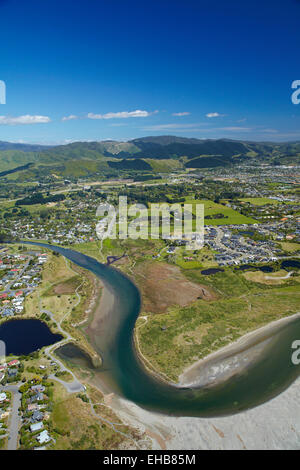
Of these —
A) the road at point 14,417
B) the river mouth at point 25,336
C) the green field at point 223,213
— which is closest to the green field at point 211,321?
the river mouth at point 25,336

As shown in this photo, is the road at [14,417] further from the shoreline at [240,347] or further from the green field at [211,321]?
the shoreline at [240,347]

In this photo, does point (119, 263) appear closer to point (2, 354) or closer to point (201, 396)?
point (2, 354)

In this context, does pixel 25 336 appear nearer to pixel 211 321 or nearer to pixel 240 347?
pixel 211 321

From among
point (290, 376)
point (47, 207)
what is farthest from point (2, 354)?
point (47, 207)

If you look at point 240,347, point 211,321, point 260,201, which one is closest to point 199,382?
point 240,347

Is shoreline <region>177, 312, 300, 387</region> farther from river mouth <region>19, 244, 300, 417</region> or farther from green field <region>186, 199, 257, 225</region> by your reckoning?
green field <region>186, 199, 257, 225</region>

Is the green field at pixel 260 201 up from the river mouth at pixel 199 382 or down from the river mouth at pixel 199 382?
up
